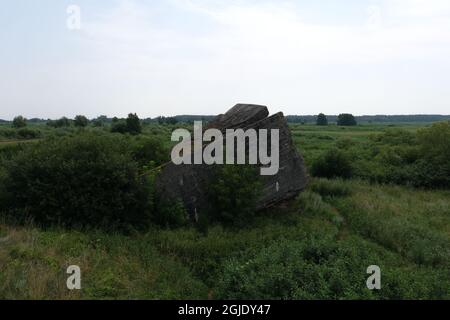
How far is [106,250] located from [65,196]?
187 cm

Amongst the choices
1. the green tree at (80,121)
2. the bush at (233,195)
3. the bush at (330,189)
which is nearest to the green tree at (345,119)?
the green tree at (80,121)

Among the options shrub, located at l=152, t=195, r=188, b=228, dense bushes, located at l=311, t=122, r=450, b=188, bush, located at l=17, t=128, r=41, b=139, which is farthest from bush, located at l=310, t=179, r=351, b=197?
bush, located at l=17, t=128, r=41, b=139

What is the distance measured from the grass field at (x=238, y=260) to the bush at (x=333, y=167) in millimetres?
9870

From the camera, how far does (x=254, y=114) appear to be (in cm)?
1209

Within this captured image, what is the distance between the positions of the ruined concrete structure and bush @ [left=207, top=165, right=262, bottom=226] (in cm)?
31

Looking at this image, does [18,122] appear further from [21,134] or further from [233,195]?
[233,195]

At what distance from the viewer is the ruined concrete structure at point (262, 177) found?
34.7 ft

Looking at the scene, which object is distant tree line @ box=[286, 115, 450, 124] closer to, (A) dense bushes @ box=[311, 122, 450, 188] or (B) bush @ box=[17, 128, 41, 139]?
(B) bush @ box=[17, 128, 41, 139]

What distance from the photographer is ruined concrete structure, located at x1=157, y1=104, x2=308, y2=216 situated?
10578 millimetres

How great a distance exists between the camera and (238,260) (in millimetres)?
7969

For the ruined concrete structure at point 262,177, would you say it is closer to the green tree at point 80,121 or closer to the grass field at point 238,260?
the grass field at point 238,260

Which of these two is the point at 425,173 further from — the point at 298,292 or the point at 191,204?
the point at 298,292

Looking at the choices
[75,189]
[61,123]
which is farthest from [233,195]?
[61,123]
